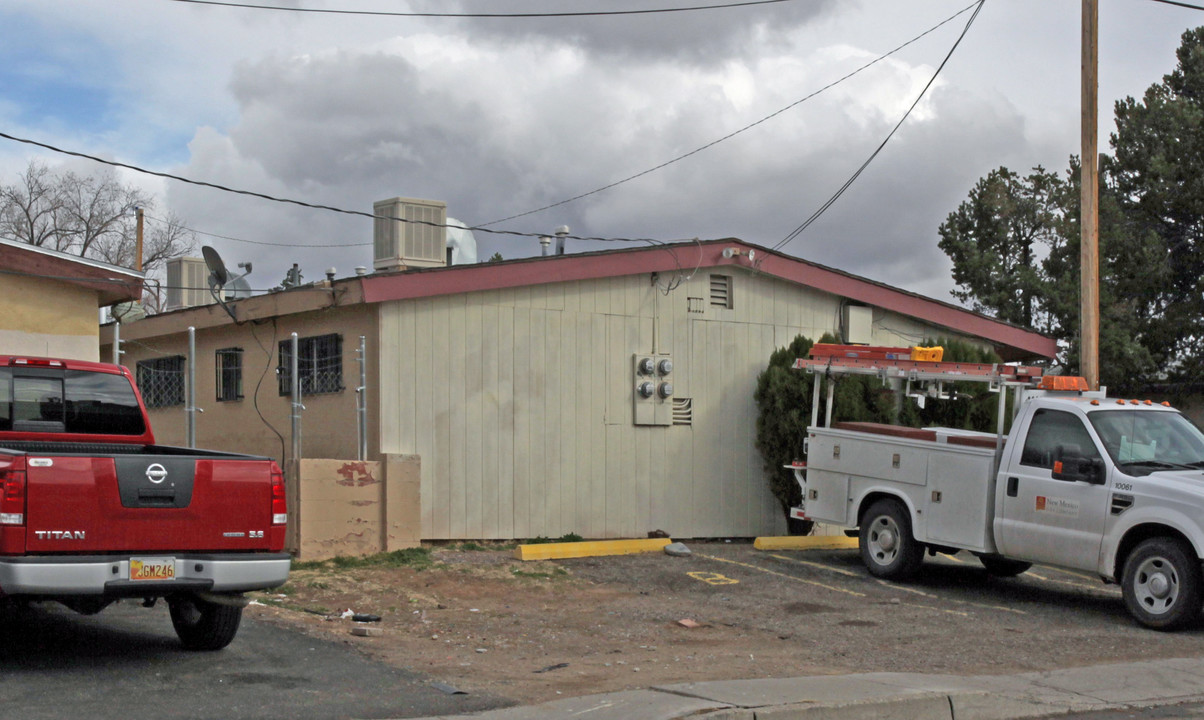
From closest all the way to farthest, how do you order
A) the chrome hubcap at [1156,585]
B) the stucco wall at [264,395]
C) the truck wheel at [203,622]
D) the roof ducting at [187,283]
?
1. the truck wheel at [203,622]
2. the chrome hubcap at [1156,585]
3. the stucco wall at [264,395]
4. the roof ducting at [187,283]

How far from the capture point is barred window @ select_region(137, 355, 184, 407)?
17844 millimetres

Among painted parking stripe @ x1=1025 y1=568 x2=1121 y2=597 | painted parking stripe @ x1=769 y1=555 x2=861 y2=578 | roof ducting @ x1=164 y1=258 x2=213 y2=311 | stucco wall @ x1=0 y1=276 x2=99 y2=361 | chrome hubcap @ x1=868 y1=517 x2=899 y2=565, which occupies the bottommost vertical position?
painted parking stripe @ x1=1025 y1=568 x2=1121 y2=597

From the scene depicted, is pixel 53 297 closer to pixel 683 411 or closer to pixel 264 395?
pixel 264 395

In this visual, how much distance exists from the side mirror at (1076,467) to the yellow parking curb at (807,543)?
15.5ft

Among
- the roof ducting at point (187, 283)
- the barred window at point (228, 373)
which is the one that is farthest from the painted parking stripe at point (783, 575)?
the roof ducting at point (187, 283)

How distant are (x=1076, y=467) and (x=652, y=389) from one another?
19.8ft

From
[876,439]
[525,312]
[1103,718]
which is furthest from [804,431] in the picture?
[1103,718]

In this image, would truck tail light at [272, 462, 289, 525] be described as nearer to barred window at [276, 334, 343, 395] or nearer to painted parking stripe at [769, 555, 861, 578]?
barred window at [276, 334, 343, 395]

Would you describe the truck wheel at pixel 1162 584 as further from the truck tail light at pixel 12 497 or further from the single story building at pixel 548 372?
the truck tail light at pixel 12 497

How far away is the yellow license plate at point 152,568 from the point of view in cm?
713

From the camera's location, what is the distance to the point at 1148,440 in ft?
37.0

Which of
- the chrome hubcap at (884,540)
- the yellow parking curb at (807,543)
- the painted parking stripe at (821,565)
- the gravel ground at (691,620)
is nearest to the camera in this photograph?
the gravel ground at (691,620)

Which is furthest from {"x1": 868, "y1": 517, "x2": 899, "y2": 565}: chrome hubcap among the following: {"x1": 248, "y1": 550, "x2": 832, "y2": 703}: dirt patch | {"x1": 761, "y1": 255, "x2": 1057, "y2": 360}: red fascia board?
{"x1": 761, "y1": 255, "x2": 1057, "y2": 360}: red fascia board

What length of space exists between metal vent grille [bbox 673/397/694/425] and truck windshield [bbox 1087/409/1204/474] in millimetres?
5866
